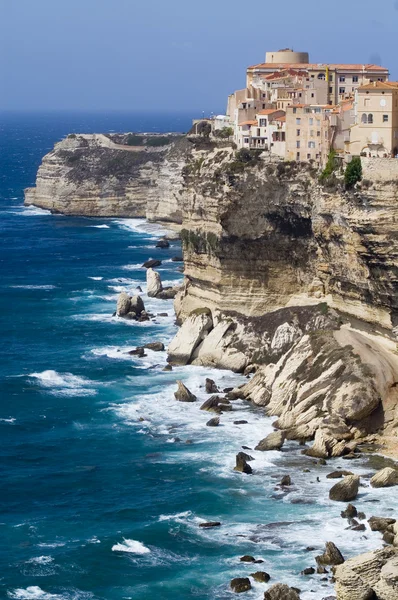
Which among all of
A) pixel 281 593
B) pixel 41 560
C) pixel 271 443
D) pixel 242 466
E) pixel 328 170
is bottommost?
pixel 41 560

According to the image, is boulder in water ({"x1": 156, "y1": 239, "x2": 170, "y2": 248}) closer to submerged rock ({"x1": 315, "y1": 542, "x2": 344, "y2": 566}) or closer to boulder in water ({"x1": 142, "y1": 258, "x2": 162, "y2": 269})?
boulder in water ({"x1": 142, "y1": 258, "x2": 162, "y2": 269})

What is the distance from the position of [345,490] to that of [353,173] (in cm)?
2432

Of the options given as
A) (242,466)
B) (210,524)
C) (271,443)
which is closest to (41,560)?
(210,524)

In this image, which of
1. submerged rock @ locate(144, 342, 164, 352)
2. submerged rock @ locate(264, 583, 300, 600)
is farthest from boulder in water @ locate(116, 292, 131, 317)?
submerged rock @ locate(264, 583, 300, 600)

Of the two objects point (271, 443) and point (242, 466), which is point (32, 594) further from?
point (271, 443)

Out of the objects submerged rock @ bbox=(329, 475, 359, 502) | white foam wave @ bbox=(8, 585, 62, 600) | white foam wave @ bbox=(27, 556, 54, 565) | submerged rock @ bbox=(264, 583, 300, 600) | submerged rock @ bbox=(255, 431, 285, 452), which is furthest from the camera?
submerged rock @ bbox=(255, 431, 285, 452)

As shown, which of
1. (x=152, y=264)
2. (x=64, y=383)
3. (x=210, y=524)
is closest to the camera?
(x=210, y=524)

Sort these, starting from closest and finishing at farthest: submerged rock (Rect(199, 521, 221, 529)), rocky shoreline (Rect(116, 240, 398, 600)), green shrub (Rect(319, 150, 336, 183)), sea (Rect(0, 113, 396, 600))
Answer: rocky shoreline (Rect(116, 240, 398, 600))
sea (Rect(0, 113, 396, 600))
submerged rock (Rect(199, 521, 221, 529))
green shrub (Rect(319, 150, 336, 183))

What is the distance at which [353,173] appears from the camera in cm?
7944

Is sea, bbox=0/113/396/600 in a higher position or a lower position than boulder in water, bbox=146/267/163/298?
lower

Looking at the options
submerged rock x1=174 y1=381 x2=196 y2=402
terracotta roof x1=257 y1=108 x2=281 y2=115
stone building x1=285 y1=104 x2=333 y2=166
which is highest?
terracotta roof x1=257 y1=108 x2=281 y2=115

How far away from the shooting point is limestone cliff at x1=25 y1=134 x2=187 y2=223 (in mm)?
169875

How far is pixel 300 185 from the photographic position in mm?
87000

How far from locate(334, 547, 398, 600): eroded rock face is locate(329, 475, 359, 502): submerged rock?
1022 cm
